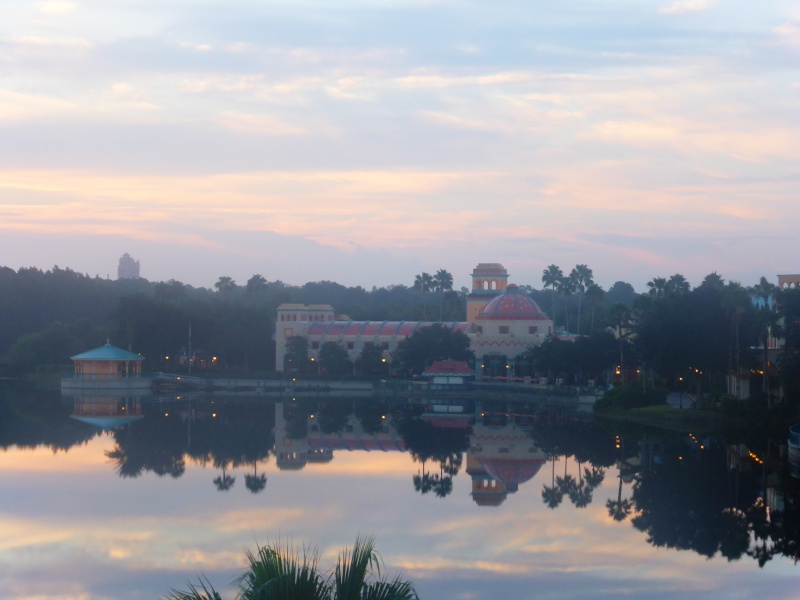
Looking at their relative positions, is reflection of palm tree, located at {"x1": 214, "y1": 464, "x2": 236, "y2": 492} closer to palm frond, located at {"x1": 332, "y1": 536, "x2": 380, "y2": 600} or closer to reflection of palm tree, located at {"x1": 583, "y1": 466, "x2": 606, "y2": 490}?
reflection of palm tree, located at {"x1": 583, "y1": 466, "x2": 606, "y2": 490}

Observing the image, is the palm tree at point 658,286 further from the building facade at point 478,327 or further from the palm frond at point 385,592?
the palm frond at point 385,592

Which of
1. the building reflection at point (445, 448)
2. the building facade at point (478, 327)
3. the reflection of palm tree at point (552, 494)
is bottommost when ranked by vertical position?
the reflection of palm tree at point (552, 494)

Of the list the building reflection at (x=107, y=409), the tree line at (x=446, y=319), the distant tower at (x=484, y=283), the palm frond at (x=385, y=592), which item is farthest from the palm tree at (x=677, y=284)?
the palm frond at (x=385, y=592)

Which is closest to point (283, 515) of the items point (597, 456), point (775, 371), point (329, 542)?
point (329, 542)

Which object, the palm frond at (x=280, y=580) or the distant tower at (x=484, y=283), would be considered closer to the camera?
the palm frond at (x=280, y=580)

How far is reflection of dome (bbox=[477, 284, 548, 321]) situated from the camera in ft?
304

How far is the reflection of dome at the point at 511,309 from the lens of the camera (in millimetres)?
92562

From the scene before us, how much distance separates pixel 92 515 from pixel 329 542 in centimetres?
801

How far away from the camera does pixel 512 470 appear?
1689 inches

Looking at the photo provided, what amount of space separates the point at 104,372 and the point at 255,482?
5499cm

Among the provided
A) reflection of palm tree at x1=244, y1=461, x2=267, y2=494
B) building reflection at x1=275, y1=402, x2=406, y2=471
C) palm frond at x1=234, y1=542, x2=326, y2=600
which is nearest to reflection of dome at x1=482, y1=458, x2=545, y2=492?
building reflection at x1=275, y1=402, x2=406, y2=471

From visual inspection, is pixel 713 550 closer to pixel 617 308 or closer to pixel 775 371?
pixel 775 371

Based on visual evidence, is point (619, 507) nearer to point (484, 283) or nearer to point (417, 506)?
point (417, 506)

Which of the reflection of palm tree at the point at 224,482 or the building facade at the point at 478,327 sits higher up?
the building facade at the point at 478,327
